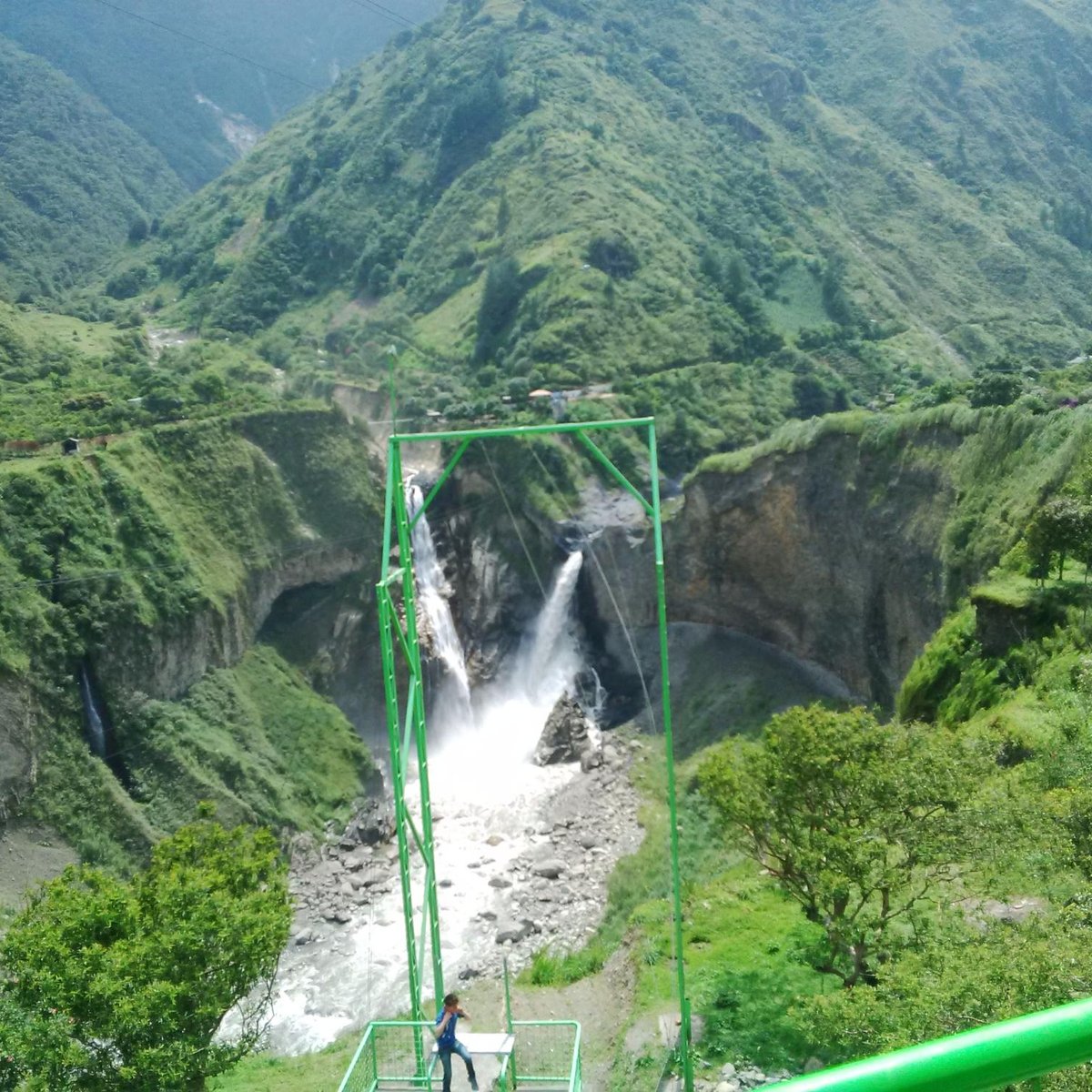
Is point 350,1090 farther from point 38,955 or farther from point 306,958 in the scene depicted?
point 306,958

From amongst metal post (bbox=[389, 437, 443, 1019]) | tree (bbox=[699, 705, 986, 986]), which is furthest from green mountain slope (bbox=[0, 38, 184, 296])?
metal post (bbox=[389, 437, 443, 1019])

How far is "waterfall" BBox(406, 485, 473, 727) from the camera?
51.2 m

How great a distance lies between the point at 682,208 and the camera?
3578 inches

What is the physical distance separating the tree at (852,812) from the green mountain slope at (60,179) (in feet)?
289

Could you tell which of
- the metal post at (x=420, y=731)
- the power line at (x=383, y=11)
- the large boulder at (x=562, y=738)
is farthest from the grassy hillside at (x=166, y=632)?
the power line at (x=383, y=11)

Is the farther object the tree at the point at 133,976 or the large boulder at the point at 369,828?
the large boulder at the point at 369,828

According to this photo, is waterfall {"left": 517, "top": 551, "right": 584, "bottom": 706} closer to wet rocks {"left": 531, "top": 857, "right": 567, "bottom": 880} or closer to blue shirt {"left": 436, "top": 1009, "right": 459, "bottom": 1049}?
wet rocks {"left": 531, "top": 857, "right": 567, "bottom": 880}

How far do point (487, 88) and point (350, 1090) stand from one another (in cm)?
10073

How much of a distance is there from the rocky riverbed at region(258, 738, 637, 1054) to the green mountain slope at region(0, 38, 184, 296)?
7045 cm

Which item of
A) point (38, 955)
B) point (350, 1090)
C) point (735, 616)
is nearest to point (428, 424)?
point (735, 616)

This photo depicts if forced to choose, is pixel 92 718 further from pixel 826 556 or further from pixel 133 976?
pixel 826 556

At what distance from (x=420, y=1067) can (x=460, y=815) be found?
28796mm

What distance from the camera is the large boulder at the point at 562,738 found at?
45906 millimetres

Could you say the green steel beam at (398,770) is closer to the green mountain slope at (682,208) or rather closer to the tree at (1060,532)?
the tree at (1060,532)
